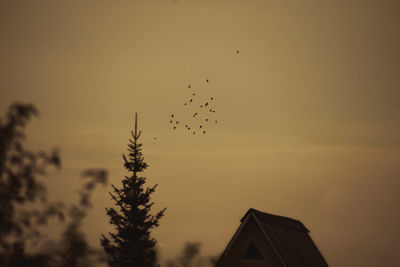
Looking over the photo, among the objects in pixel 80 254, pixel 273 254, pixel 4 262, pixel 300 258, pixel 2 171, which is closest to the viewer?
pixel 2 171

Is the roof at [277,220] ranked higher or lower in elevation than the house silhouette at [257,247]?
higher

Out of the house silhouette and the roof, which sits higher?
the roof

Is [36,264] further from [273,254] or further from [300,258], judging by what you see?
[300,258]

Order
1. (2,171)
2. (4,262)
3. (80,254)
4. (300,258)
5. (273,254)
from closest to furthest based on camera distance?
(2,171)
(4,262)
(80,254)
(273,254)
(300,258)

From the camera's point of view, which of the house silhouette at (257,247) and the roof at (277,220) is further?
the roof at (277,220)

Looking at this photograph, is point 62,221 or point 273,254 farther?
point 273,254

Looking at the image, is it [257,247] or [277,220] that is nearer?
[257,247]

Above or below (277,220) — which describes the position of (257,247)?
below

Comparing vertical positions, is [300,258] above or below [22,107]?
above

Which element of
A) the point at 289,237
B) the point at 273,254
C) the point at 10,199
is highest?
the point at 289,237

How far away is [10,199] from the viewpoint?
8375 mm

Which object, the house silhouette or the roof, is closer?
the house silhouette

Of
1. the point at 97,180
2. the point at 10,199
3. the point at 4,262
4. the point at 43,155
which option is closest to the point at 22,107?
the point at 43,155

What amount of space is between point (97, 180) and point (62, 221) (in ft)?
4.16
